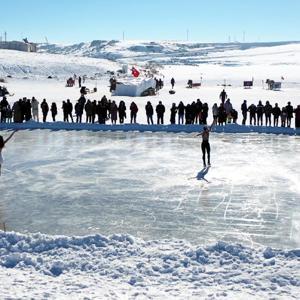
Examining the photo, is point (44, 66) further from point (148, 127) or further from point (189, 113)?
point (189, 113)

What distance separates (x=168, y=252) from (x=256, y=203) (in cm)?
420

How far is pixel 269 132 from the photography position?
2409 cm

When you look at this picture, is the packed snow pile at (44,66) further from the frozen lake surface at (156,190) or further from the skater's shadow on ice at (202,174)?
the skater's shadow on ice at (202,174)

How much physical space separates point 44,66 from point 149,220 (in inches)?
2460

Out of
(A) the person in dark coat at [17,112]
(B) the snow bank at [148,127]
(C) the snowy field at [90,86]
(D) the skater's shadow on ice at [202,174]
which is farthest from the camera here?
(C) the snowy field at [90,86]

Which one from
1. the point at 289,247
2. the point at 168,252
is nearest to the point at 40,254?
the point at 168,252

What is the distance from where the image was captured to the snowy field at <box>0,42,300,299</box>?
8164 millimetres

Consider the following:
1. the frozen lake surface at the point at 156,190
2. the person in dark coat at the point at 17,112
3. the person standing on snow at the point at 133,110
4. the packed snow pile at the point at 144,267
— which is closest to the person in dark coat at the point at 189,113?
the person standing on snow at the point at 133,110

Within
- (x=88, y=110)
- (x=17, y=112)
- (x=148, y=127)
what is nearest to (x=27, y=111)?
(x=17, y=112)

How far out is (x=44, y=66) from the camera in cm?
7106

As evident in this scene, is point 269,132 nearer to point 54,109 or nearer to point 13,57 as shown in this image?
point 54,109

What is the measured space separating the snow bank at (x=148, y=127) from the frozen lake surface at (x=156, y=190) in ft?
7.32

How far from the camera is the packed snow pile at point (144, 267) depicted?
312 inches

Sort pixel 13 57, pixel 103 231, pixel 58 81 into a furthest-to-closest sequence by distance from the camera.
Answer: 1. pixel 13 57
2. pixel 58 81
3. pixel 103 231
